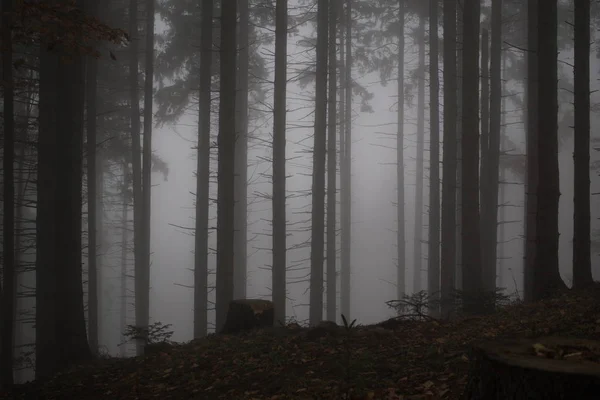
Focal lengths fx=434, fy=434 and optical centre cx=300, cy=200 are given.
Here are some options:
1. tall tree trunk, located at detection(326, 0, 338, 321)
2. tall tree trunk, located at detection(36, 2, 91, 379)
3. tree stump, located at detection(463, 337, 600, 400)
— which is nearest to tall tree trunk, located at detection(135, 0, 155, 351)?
tall tree trunk, located at detection(36, 2, 91, 379)

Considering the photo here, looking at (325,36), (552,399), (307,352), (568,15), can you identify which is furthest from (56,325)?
(568,15)

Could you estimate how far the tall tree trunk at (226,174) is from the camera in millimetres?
11516

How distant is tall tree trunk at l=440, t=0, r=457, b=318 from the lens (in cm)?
1364

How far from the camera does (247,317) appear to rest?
30.7 ft

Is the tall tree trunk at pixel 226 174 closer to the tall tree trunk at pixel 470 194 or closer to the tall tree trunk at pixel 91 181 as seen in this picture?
the tall tree trunk at pixel 91 181

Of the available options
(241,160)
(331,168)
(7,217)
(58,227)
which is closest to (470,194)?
(331,168)

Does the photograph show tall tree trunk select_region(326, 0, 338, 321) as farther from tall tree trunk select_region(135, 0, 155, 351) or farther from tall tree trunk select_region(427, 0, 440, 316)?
tall tree trunk select_region(135, 0, 155, 351)

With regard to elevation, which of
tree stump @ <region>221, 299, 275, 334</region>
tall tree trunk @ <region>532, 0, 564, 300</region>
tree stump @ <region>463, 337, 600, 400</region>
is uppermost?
tall tree trunk @ <region>532, 0, 564, 300</region>

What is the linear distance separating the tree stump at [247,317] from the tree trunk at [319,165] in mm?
5091

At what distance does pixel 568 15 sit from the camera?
18891mm

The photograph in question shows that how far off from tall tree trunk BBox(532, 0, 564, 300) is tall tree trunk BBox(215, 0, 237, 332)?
23.9 ft

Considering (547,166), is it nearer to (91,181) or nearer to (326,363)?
A: (326,363)

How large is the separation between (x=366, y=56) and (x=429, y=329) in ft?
54.7

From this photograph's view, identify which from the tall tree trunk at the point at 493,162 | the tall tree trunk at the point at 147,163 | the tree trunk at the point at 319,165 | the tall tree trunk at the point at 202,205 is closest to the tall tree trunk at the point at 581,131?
the tall tree trunk at the point at 493,162
